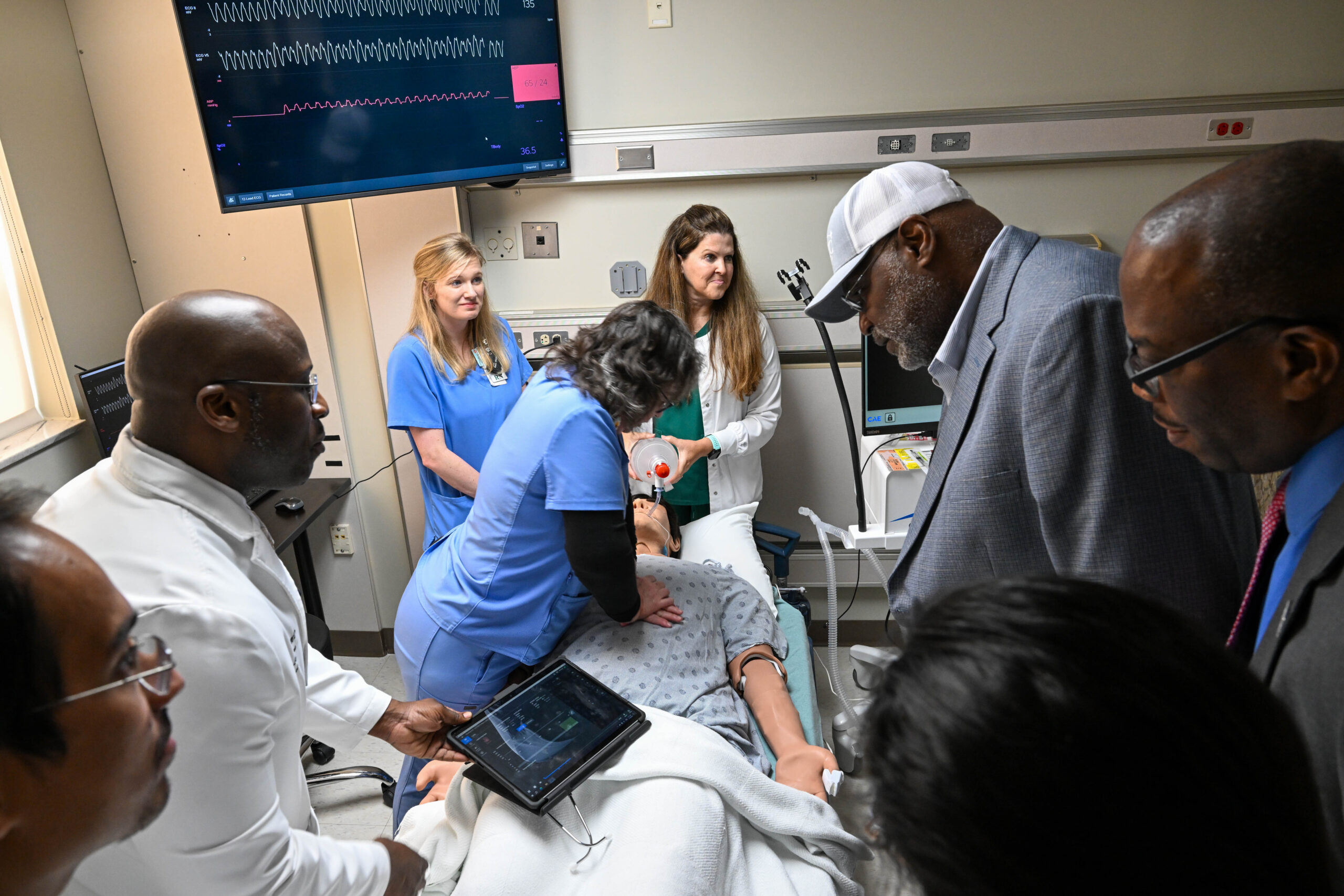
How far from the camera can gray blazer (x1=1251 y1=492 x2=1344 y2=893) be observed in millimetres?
665

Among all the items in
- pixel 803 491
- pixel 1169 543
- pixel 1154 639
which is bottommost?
pixel 803 491

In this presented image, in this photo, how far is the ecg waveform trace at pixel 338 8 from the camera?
2031 millimetres

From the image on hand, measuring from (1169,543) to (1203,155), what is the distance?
7.16 ft

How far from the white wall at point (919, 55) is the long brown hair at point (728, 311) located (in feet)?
1.48

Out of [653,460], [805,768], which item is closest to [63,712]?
[805,768]

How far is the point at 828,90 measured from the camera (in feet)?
8.50

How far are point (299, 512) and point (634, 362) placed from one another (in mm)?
1483

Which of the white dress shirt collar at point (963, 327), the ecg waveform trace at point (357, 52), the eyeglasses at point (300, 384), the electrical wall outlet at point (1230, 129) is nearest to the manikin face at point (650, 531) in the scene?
the white dress shirt collar at point (963, 327)

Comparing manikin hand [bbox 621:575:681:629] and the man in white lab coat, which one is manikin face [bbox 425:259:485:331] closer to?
manikin hand [bbox 621:575:681:629]

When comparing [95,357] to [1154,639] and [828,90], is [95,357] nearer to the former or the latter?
[828,90]

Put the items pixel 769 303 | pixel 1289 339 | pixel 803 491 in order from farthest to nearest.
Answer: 1. pixel 803 491
2. pixel 769 303
3. pixel 1289 339

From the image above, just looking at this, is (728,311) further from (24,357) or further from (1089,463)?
(24,357)

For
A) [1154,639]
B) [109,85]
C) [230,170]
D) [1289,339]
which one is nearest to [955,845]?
[1154,639]

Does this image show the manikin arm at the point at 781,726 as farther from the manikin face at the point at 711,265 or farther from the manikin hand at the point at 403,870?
the manikin face at the point at 711,265
